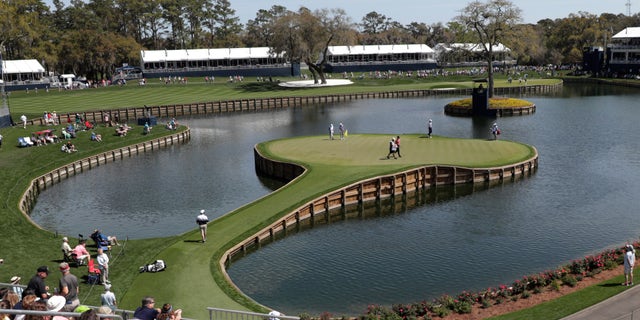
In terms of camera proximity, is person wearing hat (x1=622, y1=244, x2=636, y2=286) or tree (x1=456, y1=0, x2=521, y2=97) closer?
person wearing hat (x1=622, y1=244, x2=636, y2=286)

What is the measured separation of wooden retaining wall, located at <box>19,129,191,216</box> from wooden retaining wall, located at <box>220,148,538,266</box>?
64.7ft

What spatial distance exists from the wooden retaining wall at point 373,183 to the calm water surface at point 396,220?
118 cm

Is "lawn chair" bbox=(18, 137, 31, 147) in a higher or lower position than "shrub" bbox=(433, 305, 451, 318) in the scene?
higher

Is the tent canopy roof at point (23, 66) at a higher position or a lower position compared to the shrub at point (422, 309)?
higher

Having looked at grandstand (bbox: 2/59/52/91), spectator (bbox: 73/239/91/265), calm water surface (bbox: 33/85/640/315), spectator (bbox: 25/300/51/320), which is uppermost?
grandstand (bbox: 2/59/52/91)

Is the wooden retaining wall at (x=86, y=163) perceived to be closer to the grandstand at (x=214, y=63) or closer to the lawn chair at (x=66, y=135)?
the lawn chair at (x=66, y=135)

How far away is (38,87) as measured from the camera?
13250 centimetres

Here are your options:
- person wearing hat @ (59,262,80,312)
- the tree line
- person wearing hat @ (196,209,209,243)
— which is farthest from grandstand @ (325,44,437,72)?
person wearing hat @ (59,262,80,312)

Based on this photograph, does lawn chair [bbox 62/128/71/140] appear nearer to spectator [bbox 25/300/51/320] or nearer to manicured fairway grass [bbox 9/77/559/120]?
manicured fairway grass [bbox 9/77/559/120]

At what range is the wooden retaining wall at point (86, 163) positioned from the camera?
5125cm

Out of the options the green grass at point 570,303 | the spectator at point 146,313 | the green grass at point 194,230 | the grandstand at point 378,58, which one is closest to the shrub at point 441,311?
the green grass at point 570,303

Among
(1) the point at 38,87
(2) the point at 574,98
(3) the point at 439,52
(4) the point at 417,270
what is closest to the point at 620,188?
(4) the point at 417,270

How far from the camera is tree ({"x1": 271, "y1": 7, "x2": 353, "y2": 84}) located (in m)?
136

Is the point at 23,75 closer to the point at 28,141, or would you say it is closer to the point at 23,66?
the point at 23,66
